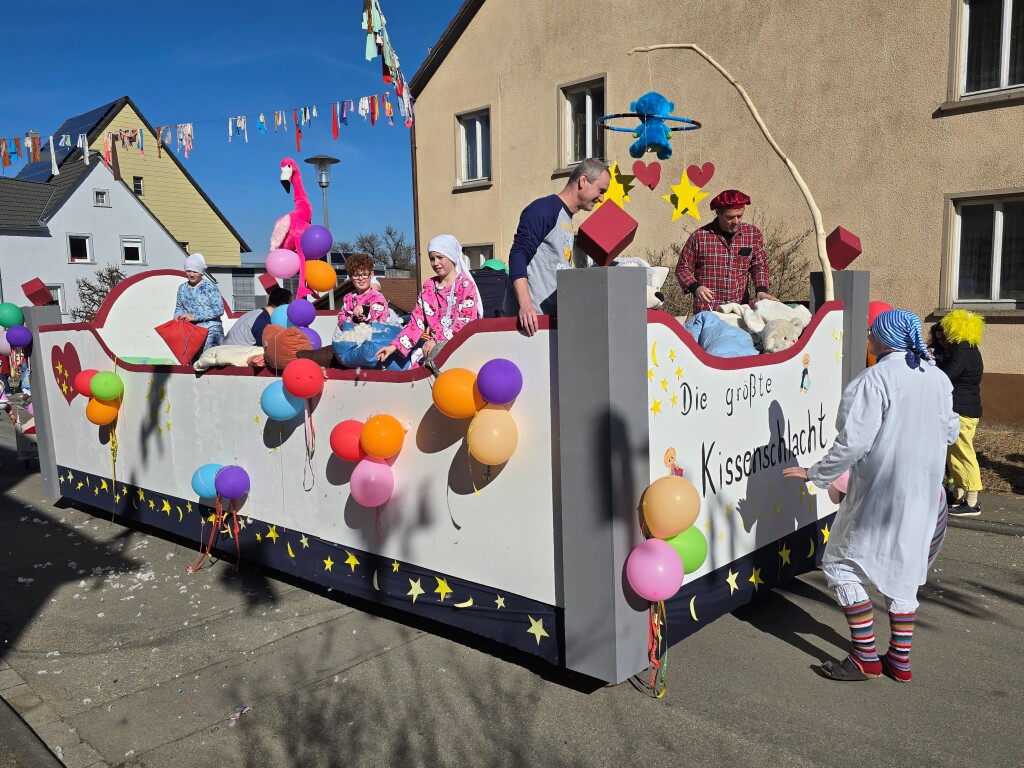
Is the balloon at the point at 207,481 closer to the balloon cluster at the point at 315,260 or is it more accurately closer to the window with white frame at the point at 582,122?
the balloon cluster at the point at 315,260

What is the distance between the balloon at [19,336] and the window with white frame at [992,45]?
393 inches

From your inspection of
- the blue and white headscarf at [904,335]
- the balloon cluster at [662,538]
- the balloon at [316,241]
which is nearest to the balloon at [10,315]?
the balloon at [316,241]

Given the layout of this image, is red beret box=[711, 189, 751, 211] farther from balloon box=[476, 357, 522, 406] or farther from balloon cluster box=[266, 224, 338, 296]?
balloon cluster box=[266, 224, 338, 296]

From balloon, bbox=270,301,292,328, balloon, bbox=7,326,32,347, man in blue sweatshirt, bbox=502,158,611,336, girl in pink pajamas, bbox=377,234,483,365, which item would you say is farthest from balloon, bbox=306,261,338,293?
balloon, bbox=7,326,32,347

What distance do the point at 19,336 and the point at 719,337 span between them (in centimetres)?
626

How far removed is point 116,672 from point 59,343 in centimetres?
396

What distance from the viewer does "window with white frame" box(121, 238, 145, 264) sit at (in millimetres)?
28609

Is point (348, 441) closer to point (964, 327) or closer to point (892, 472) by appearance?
point (892, 472)

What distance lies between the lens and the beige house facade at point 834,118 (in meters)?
8.71

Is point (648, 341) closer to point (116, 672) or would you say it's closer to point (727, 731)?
point (727, 731)

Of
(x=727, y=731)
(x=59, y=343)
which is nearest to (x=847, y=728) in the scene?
(x=727, y=731)

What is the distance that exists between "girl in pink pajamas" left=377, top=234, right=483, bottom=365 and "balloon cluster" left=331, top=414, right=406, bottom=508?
424mm

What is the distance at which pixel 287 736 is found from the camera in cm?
317

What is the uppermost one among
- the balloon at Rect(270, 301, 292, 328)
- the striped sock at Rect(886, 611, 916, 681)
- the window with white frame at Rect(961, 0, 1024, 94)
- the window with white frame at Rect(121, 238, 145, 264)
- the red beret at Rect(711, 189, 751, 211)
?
the window with white frame at Rect(961, 0, 1024, 94)
